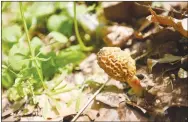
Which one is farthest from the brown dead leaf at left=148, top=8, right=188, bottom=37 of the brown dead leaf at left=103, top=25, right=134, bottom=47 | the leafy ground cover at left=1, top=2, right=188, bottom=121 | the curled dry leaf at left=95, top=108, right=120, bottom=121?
the curled dry leaf at left=95, top=108, right=120, bottom=121

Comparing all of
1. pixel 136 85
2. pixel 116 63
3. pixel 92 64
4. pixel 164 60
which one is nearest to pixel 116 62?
pixel 116 63

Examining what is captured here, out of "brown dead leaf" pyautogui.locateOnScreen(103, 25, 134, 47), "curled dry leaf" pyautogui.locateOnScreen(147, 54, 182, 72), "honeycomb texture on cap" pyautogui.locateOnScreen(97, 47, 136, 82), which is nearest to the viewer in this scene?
"honeycomb texture on cap" pyautogui.locateOnScreen(97, 47, 136, 82)

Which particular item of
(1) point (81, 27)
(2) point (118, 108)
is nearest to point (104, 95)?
(2) point (118, 108)

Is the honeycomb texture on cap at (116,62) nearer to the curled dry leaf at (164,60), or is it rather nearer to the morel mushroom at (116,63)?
the morel mushroom at (116,63)

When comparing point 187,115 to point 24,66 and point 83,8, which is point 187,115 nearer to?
point 24,66

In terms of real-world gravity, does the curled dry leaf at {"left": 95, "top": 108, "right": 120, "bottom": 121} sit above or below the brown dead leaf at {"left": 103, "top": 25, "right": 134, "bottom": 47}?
below

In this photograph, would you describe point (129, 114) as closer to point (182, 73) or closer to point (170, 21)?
point (182, 73)

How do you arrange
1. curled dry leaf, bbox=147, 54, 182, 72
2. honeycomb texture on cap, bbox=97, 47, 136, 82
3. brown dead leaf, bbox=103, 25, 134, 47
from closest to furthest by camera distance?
1. honeycomb texture on cap, bbox=97, 47, 136, 82
2. curled dry leaf, bbox=147, 54, 182, 72
3. brown dead leaf, bbox=103, 25, 134, 47

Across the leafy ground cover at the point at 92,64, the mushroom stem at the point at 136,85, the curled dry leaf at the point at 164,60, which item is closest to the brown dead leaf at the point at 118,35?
the leafy ground cover at the point at 92,64

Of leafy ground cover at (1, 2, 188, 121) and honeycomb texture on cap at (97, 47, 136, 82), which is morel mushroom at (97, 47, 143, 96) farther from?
leafy ground cover at (1, 2, 188, 121)

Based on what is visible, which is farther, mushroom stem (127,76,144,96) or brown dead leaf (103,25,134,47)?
brown dead leaf (103,25,134,47)
